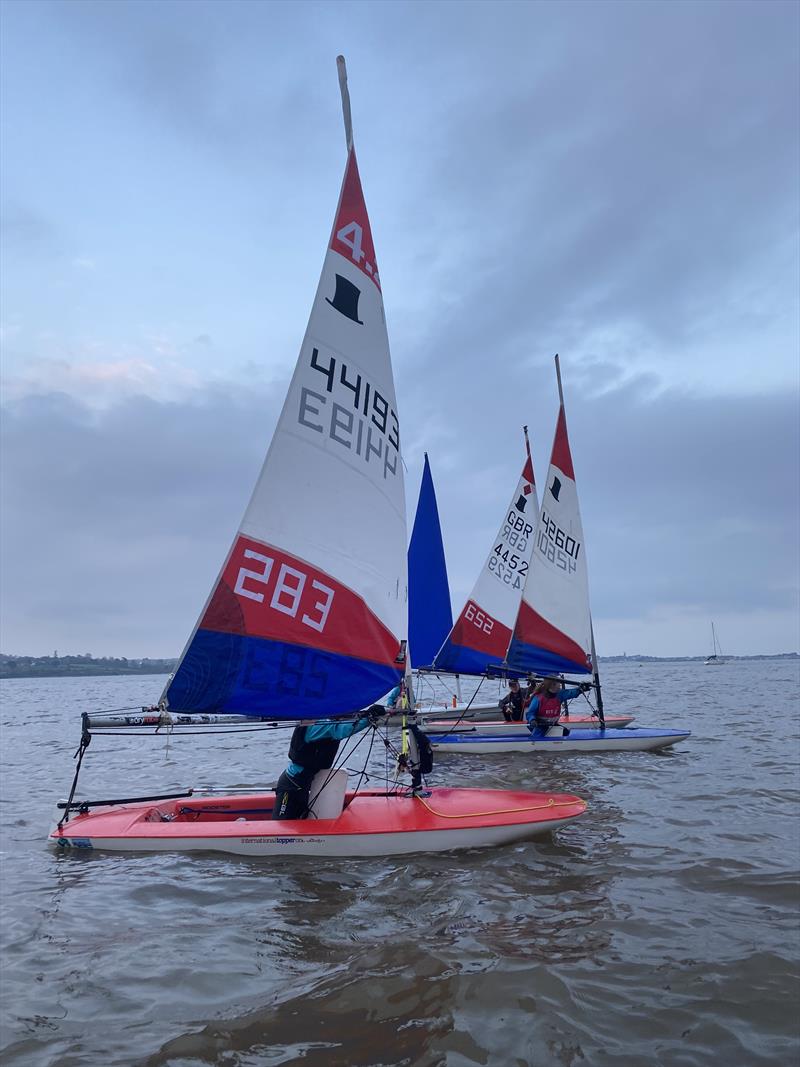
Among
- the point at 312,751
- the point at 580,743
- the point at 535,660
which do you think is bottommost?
the point at 580,743

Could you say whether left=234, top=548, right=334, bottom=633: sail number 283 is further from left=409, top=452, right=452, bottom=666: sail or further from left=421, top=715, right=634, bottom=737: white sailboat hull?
left=409, top=452, right=452, bottom=666: sail

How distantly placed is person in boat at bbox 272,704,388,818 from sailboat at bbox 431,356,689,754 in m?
7.77

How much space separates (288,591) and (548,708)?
9672 millimetres

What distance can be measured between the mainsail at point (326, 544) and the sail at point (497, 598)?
11.0 m

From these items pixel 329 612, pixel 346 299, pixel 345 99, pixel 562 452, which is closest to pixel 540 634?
pixel 562 452

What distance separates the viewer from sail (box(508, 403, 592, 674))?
15.3m

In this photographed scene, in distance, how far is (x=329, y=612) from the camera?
23.5 ft

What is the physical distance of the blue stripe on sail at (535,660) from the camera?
15.3 metres

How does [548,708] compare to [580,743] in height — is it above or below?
above

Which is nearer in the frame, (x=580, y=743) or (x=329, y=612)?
(x=329, y=612)

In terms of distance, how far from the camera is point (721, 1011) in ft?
12.7

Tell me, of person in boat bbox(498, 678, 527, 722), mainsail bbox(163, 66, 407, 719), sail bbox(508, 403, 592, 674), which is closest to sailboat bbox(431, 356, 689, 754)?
sail bbox(508, 403, 592, 674)

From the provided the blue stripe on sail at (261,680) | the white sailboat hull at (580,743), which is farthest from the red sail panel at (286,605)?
the white sailboat hull at (580,743)

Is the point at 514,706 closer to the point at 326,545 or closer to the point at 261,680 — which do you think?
the point at 326,545
